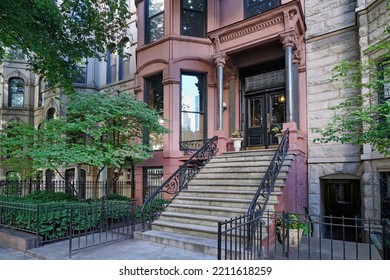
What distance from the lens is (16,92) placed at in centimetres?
2241

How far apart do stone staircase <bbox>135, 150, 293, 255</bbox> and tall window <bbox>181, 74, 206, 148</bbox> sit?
2.12m

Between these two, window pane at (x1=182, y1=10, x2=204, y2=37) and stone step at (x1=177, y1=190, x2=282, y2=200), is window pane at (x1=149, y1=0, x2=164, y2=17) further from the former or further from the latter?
stone step at (x1=177, y1=190, x2=282, y2=200)

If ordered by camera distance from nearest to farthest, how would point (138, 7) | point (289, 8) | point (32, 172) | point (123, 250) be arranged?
point (123, 250)
point (289, 8)
point (32, 172)
point (138, 7)

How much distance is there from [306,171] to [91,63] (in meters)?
13.0

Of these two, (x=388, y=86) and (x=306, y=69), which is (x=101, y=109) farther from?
(x=388, y=86)

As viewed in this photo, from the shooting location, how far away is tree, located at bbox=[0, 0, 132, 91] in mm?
8500

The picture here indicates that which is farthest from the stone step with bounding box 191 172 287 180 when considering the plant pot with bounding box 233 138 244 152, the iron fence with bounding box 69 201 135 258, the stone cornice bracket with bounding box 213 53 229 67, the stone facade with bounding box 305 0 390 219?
the stone cornice bracket with bounding box 213 53 229 67

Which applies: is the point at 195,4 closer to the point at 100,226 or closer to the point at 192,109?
the point at 192,109

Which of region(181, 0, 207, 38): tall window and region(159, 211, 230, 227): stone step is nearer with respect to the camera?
region(159, 211, 230, 227): stone step

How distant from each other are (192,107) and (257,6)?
431 centimetres

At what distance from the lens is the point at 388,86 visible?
758 cm

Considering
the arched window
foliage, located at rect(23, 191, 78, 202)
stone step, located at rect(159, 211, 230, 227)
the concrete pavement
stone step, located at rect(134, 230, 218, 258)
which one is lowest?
the concrete pavement

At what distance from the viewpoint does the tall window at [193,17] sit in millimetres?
11438

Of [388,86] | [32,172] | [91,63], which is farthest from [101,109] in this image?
[91,63]
